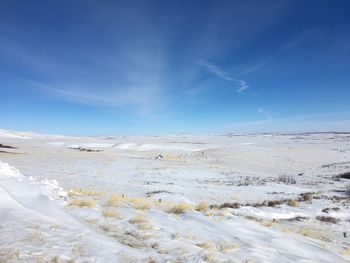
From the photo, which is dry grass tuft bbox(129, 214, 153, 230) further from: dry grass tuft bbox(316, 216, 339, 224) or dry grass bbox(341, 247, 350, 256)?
dry grass tuft bbox(316, 216, 339, 224)

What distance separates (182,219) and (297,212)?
6.83 m

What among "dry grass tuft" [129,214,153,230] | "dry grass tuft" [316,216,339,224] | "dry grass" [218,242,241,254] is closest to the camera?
"dry grass" [218,242,241,254]

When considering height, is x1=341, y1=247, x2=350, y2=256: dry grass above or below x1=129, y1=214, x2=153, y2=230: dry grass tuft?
below

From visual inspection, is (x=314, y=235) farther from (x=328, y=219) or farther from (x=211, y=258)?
(x=211, y=258)

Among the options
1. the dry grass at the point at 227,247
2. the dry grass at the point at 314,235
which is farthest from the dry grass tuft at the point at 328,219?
the dry grass at the point at 227,247

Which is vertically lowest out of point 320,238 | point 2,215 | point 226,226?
point 320,238

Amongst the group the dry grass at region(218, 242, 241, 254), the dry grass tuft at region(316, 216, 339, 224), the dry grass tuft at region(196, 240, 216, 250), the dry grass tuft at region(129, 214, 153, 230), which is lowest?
the dry grass tuft at region(316, 216, 339, 224)

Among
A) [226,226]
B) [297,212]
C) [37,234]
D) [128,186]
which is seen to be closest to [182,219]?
[226,226]

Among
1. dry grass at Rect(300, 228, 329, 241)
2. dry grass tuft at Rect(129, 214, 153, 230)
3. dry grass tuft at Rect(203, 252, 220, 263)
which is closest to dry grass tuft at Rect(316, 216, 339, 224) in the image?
dry grass at Rect(300, 228, 329, 241)

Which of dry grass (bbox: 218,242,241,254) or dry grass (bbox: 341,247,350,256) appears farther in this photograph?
dry grass (bbox: 341,247,350,256)

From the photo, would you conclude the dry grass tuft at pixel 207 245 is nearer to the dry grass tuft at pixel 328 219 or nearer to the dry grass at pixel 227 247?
the dry grass at pixel 227 247

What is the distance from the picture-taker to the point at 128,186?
18.3 meters

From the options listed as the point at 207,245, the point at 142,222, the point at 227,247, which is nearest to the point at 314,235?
the point at 227,247

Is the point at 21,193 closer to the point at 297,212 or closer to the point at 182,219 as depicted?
the point at 182,219
